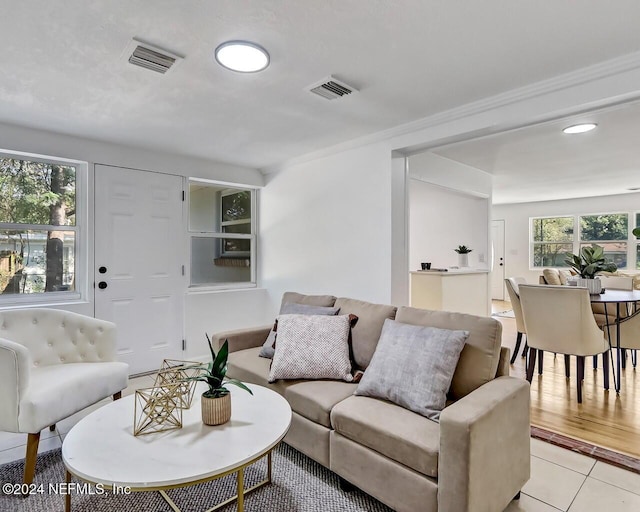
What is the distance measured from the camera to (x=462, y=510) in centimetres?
139

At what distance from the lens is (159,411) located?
64.2 inches

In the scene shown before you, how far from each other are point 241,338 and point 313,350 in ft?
2.81

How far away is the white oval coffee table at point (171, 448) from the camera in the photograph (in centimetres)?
128

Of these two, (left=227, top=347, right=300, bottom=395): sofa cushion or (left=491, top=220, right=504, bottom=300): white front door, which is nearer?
(left=227, top=347, right=300, bottom=395): sofa cushion

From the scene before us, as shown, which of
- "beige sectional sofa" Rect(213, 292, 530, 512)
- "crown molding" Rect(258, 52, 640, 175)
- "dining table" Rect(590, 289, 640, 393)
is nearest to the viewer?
"beige sectional sofa" Rect(213, 292, 530, 512)

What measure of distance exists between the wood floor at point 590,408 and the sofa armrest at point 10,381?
3.18 meters

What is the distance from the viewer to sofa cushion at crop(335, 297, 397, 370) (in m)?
2.34

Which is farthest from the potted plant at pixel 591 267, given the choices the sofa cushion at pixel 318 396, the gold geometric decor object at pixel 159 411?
the gold geometric decor object at pixel 159 411

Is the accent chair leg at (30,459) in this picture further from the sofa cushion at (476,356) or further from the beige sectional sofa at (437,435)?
the sofa cushion at (476,356)

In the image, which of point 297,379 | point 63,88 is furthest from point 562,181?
point 63,88

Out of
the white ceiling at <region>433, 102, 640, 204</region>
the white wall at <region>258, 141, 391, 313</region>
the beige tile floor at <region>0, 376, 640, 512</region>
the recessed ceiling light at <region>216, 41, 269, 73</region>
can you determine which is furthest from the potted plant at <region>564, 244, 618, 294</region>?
the recessed ceiling light at <region>216, 41, 269, 73</region>

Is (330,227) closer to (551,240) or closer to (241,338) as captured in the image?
(241,338)

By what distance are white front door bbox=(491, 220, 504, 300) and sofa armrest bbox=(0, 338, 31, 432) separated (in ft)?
29.6

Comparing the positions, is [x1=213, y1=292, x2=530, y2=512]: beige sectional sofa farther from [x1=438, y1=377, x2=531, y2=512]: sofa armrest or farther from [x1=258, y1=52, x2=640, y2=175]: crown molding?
[x1=258, y1=52, x2=640, y2=175]: crown molding
